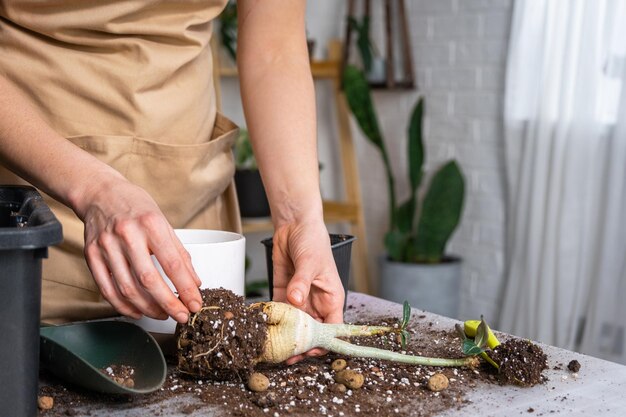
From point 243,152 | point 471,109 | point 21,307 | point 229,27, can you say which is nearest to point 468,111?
point 471,109

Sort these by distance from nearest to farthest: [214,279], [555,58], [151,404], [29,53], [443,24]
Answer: [151,404]
[214,279]
[29,53]
[555,58]
[443,24]

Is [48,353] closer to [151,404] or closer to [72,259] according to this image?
[151,404]

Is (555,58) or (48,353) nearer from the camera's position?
(48,353)

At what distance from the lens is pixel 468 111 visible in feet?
11.2

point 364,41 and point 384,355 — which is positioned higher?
point 364,41

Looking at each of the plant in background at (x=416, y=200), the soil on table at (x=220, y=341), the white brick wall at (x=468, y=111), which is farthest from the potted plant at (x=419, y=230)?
the soil on table at (x=220, y=341)

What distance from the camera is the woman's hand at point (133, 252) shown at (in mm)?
889

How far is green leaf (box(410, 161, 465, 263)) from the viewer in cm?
327

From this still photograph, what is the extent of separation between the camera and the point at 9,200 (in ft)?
3.16

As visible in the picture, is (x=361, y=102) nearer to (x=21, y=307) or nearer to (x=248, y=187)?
(x=248, y=187)

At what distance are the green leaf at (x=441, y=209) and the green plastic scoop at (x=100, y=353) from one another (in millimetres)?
2406

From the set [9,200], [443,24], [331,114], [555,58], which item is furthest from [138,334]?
[331,114]

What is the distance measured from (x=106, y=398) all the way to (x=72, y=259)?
363 millimetres

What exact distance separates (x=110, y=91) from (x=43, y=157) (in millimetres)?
260
